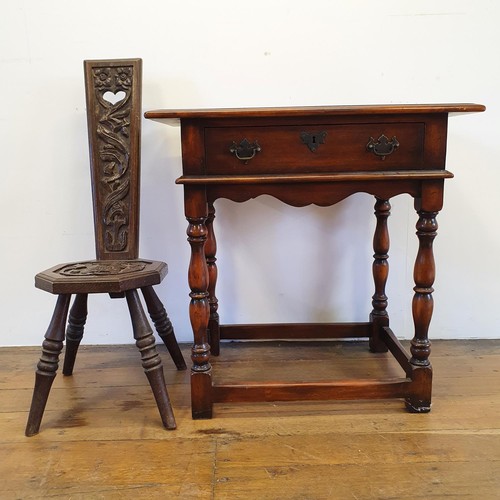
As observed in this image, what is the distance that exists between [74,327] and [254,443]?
76 cm

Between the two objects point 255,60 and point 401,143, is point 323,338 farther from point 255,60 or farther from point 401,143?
point 255,60

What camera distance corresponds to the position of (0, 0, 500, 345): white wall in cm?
189

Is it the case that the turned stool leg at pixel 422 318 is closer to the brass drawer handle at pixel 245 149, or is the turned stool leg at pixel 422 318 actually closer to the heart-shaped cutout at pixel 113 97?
the brass drawer handle at pixel 245 149

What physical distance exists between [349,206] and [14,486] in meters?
1.47

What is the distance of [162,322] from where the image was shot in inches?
68.9

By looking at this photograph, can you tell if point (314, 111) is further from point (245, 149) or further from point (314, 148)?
point (245, 149)

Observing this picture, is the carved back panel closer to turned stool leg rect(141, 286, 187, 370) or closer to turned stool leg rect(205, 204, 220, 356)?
turned stool leg rect(141, 286, 187, 370)

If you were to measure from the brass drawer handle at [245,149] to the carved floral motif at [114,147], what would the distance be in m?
0.50

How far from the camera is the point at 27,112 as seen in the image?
1.94 metres

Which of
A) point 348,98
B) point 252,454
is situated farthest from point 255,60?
point 252,454

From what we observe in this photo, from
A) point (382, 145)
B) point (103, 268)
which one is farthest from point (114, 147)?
point (382, 145)

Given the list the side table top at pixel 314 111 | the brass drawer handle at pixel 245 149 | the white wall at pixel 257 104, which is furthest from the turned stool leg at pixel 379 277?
the brass drawer handle at pixel 245 149

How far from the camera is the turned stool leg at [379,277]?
1.90 metres

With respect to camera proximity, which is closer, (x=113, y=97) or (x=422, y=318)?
(x=422, y=318)
